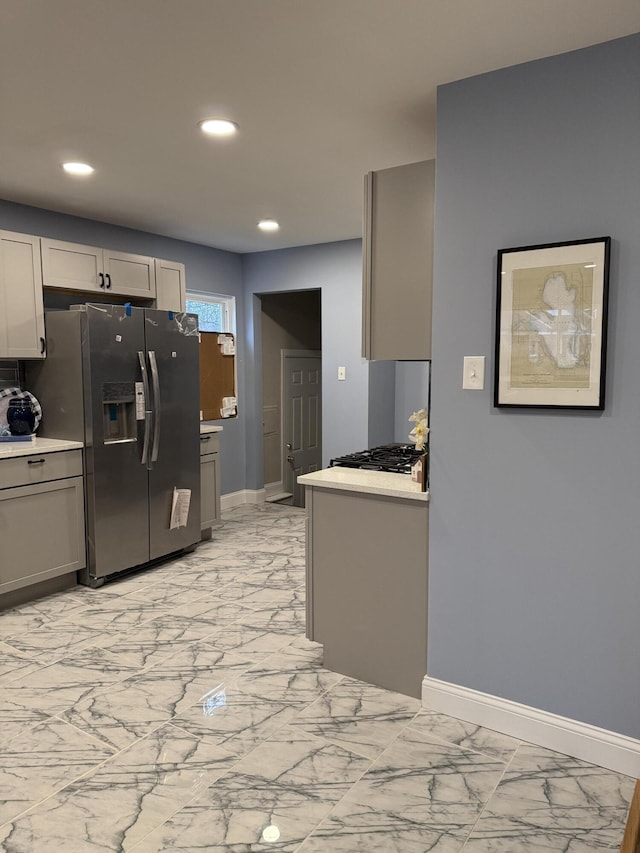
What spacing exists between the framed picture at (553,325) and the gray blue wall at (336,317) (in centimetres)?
309

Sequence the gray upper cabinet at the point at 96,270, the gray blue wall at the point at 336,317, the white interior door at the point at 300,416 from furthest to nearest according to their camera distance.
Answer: the white interior door at the point at 300,416
the gray blue wall at the point at 336,317
the gray upper cabinet at the point at 96,270

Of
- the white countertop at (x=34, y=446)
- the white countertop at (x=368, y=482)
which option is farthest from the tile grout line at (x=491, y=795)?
the white countertop at (x=34, y=446)

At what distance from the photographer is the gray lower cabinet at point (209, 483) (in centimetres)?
477

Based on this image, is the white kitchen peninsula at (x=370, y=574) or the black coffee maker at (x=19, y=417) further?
the black coffee maker at (x=19, y=417)

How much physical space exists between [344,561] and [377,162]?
6.78 ft

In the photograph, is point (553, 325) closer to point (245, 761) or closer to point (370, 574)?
point (370, 574)

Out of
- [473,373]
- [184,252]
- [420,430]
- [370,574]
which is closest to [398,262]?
[473,373]

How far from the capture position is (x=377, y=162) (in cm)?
326

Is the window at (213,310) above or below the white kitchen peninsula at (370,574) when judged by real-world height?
above

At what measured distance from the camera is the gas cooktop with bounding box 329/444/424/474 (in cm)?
289

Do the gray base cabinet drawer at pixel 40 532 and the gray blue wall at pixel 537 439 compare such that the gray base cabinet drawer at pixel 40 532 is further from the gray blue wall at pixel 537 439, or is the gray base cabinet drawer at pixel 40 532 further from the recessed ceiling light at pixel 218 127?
the gray blue wall at pixel 537 439

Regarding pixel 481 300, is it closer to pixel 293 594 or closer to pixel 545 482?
pixel 545 482

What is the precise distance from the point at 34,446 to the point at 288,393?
3.37 meters

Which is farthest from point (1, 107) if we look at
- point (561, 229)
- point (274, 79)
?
point (561, 229)
